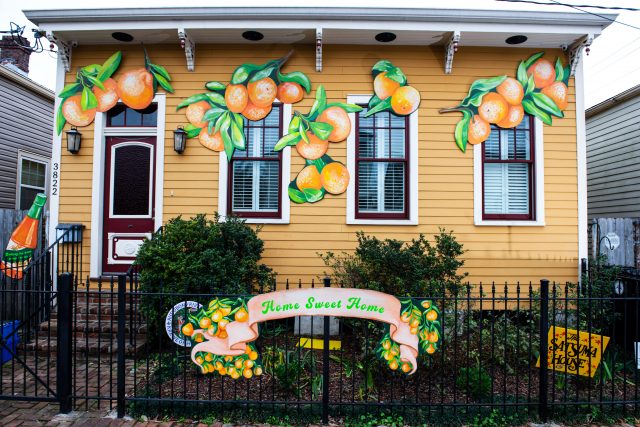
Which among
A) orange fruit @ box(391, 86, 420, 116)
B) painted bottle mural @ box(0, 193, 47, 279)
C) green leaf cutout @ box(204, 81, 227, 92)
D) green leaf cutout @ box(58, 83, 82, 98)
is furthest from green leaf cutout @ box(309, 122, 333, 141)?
painted bottle mural @ box(0, 193, 47, 279)

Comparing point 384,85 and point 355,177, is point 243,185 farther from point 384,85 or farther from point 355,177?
point 384,85

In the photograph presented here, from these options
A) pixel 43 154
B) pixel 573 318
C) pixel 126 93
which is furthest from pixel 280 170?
pixel 43 154

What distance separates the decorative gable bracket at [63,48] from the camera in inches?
276

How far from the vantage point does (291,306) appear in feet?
13.6

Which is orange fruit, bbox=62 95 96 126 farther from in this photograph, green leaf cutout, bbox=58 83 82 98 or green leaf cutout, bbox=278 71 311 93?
green leaf cutout, bbox=278 71 311 93

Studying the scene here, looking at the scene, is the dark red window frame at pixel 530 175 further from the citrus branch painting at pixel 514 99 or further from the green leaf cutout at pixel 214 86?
the green leaf cutout at pixel 214 86

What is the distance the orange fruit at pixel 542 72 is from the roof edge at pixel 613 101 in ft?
14.0

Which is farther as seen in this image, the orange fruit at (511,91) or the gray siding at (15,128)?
the gray siding at (15,128)

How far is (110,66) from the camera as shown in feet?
24.1

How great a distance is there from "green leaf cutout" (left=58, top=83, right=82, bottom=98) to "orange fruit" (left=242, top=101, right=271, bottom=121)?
296cm

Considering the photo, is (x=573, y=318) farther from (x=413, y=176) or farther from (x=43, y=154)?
(x=43, y=154)

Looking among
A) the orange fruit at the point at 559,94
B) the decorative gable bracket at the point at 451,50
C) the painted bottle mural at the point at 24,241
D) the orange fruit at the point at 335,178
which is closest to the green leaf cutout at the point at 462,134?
the decorative gable bracket at the point at 451,50

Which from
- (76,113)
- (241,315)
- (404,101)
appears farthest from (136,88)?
(241,315)

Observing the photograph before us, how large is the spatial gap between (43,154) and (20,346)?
723cm
